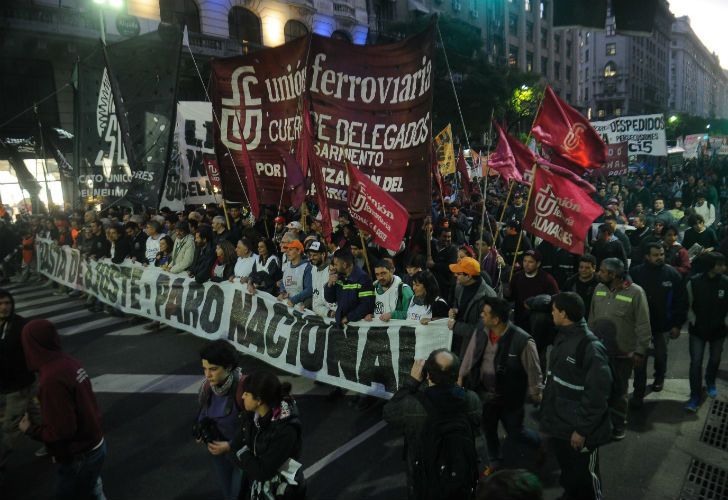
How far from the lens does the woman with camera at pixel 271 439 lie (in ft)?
8.84

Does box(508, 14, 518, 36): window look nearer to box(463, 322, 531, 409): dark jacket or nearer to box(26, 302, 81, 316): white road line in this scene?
box(26, 302, 81, 316): white road line

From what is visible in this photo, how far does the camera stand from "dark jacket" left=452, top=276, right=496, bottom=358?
4387 mm

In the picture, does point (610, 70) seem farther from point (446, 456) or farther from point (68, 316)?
point (446, 456)

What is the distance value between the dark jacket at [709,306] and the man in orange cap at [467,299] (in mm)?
2252

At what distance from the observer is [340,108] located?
6.57 m

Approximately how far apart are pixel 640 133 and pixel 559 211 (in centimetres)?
1106

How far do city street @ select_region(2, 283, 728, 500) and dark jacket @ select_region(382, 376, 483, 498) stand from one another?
148cm

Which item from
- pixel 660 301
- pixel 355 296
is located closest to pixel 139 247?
pixel 355 296

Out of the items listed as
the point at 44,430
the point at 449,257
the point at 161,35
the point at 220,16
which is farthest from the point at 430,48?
the point at 220,16

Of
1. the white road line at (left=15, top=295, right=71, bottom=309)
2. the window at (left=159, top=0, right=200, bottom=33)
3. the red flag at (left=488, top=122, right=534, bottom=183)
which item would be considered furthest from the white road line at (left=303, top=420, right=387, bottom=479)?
the window at (left=159, top=0, right=200, bottom=33)

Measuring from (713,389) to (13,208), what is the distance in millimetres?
23109

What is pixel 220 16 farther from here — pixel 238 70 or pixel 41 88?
pixel 238 70

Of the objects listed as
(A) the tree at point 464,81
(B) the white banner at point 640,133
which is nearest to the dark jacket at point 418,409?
(B) the white banner at point 640,133

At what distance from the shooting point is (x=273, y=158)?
7773mm
